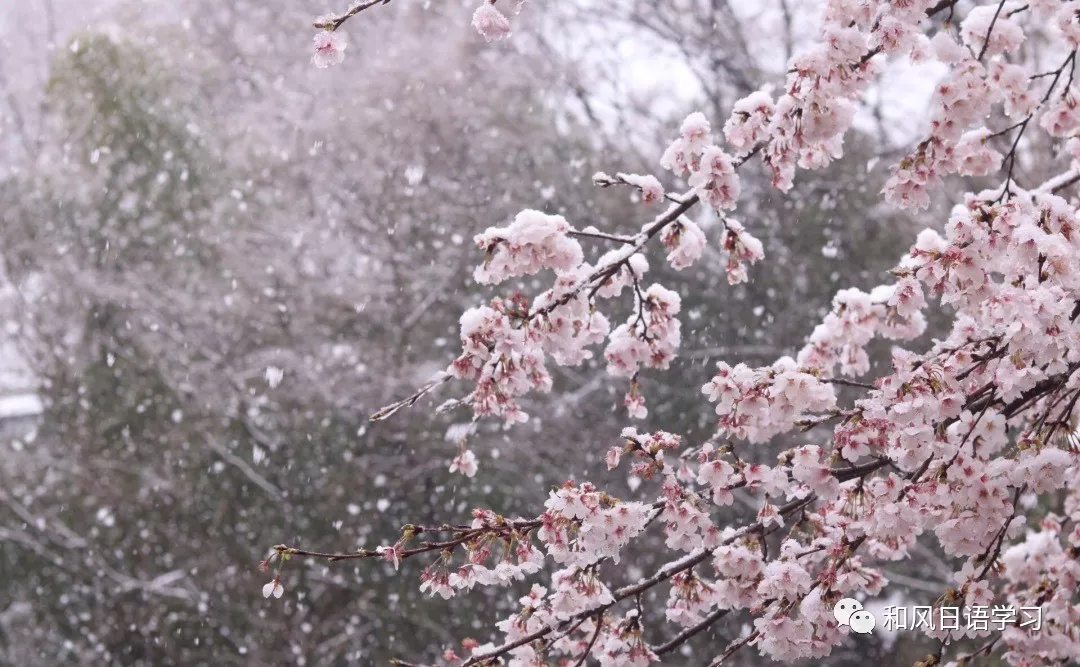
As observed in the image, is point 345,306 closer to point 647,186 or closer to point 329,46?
point 329,46

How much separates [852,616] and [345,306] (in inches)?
213

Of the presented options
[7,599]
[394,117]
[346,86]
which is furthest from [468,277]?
[7,599]

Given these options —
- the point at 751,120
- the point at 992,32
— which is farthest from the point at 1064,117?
the point at 751,120

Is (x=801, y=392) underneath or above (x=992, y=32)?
underneath

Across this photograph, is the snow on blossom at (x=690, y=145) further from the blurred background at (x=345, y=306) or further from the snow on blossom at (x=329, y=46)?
the blurred background at (x=345, y=306)

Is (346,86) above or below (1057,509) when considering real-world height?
above

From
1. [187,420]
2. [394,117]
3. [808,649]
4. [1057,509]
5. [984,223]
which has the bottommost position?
[808,649]

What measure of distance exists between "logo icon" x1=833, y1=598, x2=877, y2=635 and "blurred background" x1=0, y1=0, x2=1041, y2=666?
4192 mm

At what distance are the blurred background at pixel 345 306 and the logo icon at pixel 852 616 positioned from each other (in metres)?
4.19

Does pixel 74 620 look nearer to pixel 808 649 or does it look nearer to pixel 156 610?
pixel 156 610

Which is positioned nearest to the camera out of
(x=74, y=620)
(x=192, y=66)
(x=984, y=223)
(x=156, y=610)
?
(x=984, y=223)

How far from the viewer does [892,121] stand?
6797mm

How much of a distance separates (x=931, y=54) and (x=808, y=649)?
133 cm

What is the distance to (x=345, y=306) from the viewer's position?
6.95 meters
